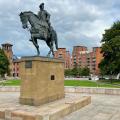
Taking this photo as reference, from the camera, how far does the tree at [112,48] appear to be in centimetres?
5258

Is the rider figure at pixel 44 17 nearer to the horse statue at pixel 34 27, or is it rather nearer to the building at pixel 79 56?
the horse statue at pixel 34 27

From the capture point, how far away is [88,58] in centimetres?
15225

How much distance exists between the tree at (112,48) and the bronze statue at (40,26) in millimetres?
35319

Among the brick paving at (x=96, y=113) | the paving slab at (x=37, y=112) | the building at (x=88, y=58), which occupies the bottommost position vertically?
the brick paving at (x=96, y=113)

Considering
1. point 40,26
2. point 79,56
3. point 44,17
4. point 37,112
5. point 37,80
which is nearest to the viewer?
point 37,112

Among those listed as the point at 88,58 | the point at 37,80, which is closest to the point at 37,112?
the point at 37,80

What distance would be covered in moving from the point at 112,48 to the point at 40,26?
126ft

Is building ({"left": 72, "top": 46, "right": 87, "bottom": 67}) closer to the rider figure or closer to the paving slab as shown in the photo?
the rider figure

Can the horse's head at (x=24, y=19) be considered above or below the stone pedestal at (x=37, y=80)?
above

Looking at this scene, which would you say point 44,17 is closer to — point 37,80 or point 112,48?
point 37,80

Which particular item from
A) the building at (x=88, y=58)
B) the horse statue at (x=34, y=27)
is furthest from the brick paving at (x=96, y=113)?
the building at (x=88, y=58)

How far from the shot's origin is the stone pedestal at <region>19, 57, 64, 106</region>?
15.4 meters

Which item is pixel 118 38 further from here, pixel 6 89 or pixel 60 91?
pixel 60 91

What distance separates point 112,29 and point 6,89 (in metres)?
35.0
